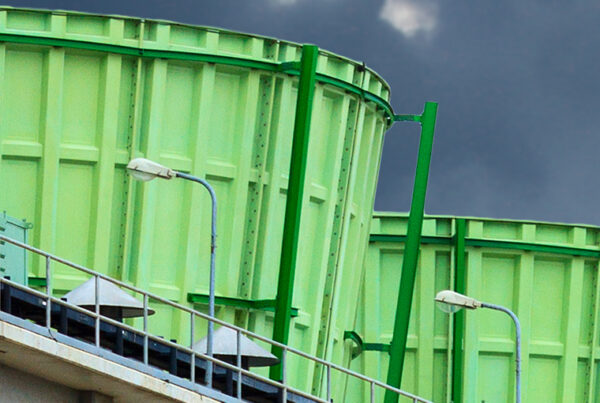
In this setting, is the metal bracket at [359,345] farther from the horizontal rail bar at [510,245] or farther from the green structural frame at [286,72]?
the green structural frame at [286,72]

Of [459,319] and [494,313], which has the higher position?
[494,313]

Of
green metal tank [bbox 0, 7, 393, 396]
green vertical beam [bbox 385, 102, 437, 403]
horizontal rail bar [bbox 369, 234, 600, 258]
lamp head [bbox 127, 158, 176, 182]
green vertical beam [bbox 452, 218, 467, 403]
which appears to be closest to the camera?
lamp head [bbox 127, 158, 176, 182]

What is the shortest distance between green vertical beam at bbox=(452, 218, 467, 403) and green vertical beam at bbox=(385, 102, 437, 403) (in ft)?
17.5

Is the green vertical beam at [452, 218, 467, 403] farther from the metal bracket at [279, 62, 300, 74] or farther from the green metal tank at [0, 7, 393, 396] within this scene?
the metal bracket at [279, 62, 300, 74]

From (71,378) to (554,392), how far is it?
24546 millimetres

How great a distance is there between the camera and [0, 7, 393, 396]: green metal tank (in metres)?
32.8

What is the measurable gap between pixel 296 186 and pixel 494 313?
12873mm

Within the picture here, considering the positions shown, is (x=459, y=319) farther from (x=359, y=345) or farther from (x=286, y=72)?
(x=286, y=72)

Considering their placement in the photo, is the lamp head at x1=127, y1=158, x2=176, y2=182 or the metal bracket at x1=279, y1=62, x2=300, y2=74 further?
the metal bracket at x1=279, y1=62, x2=300, y2=74

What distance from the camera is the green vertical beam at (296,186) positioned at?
33.1 m

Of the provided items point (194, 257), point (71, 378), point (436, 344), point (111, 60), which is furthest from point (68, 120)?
point (436, 344)

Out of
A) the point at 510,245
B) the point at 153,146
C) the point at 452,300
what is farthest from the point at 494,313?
the point at 452,300

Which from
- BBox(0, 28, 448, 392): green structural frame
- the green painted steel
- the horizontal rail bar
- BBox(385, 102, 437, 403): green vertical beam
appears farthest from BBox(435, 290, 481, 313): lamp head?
the green painted steel

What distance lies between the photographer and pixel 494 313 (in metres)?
44.8
